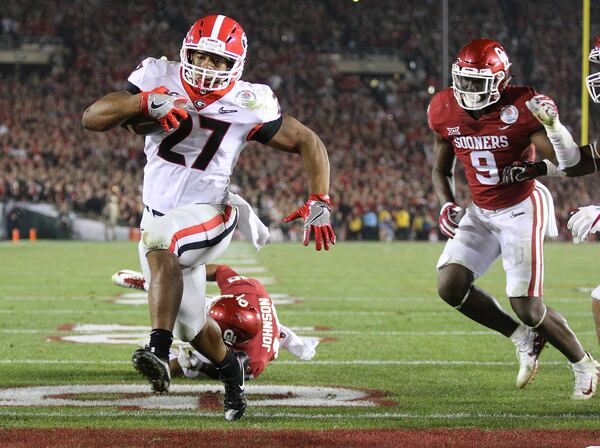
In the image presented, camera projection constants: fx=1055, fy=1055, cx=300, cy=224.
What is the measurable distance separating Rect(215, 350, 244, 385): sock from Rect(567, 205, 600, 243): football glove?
153 centimetres

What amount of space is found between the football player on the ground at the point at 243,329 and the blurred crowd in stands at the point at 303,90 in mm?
19582

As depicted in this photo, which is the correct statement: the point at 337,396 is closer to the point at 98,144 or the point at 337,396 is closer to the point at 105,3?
the point at 98,144

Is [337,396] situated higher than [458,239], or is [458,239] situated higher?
[458,239]

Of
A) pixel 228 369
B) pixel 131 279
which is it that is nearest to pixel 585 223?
pixel 228 369

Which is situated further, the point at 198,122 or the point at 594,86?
the point at 594,86

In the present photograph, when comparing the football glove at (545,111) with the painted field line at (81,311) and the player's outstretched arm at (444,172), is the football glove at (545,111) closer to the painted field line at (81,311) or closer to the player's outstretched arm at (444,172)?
the player's outstretched arm at (444,172)

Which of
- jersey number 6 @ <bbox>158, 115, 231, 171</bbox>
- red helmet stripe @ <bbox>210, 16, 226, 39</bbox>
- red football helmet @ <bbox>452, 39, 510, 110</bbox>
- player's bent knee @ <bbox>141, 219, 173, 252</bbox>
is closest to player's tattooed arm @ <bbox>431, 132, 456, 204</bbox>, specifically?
red football helmet @ <bbox>452, 39, 510, 110</bbox>

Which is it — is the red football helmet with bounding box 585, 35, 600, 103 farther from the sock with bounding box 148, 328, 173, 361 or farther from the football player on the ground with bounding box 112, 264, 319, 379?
the sock with bounding box 148, 328, 173, 361

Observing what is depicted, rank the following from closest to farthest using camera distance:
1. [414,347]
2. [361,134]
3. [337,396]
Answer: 1. [337,396]
2. [414,347]
3. [361,134]

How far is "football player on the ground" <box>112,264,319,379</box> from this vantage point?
16.9 ft

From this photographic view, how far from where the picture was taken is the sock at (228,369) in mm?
4262

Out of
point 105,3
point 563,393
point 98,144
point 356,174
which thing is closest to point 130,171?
point 98,144

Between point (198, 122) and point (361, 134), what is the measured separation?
2601 centimetres

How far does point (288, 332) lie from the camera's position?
5.54 metres
